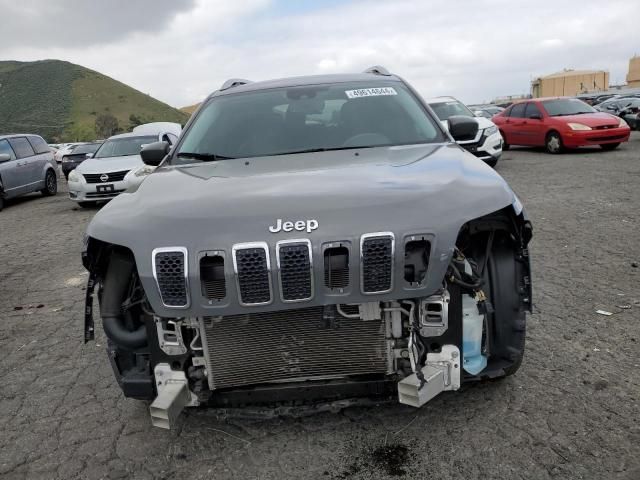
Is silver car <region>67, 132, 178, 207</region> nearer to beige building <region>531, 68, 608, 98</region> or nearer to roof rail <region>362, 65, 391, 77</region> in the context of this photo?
roof rail <region>362, 65, 391, 77</region>

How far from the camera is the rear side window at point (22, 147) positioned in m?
14.4

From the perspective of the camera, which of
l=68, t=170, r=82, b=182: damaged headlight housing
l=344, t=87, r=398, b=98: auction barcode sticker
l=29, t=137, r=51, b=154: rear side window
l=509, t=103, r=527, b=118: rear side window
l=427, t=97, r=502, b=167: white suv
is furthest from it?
l=509, t=103, r=527, b=118: rear side window

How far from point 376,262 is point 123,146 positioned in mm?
12025

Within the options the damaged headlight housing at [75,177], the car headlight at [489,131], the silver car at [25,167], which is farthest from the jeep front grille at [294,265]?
the silver car at [25,167]

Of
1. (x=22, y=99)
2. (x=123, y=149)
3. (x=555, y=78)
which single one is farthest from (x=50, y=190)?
(x=22, y=99)

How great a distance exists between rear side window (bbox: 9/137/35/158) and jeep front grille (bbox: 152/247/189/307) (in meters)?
14.0

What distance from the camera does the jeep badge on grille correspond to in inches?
92.1

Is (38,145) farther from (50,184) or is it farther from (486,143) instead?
(486,143)

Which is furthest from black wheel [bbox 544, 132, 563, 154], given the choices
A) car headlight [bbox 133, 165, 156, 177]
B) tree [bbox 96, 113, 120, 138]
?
tree [bbox 96, 113, 120, 138]

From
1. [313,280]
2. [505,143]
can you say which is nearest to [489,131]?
[505,143]

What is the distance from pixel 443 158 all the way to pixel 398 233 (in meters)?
0.90

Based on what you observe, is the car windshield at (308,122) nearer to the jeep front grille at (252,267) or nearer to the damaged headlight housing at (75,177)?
the jeep front grille at (252,267)

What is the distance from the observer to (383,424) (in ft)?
9.53

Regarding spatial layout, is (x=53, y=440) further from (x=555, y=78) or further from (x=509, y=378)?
(x=555, y=78)
